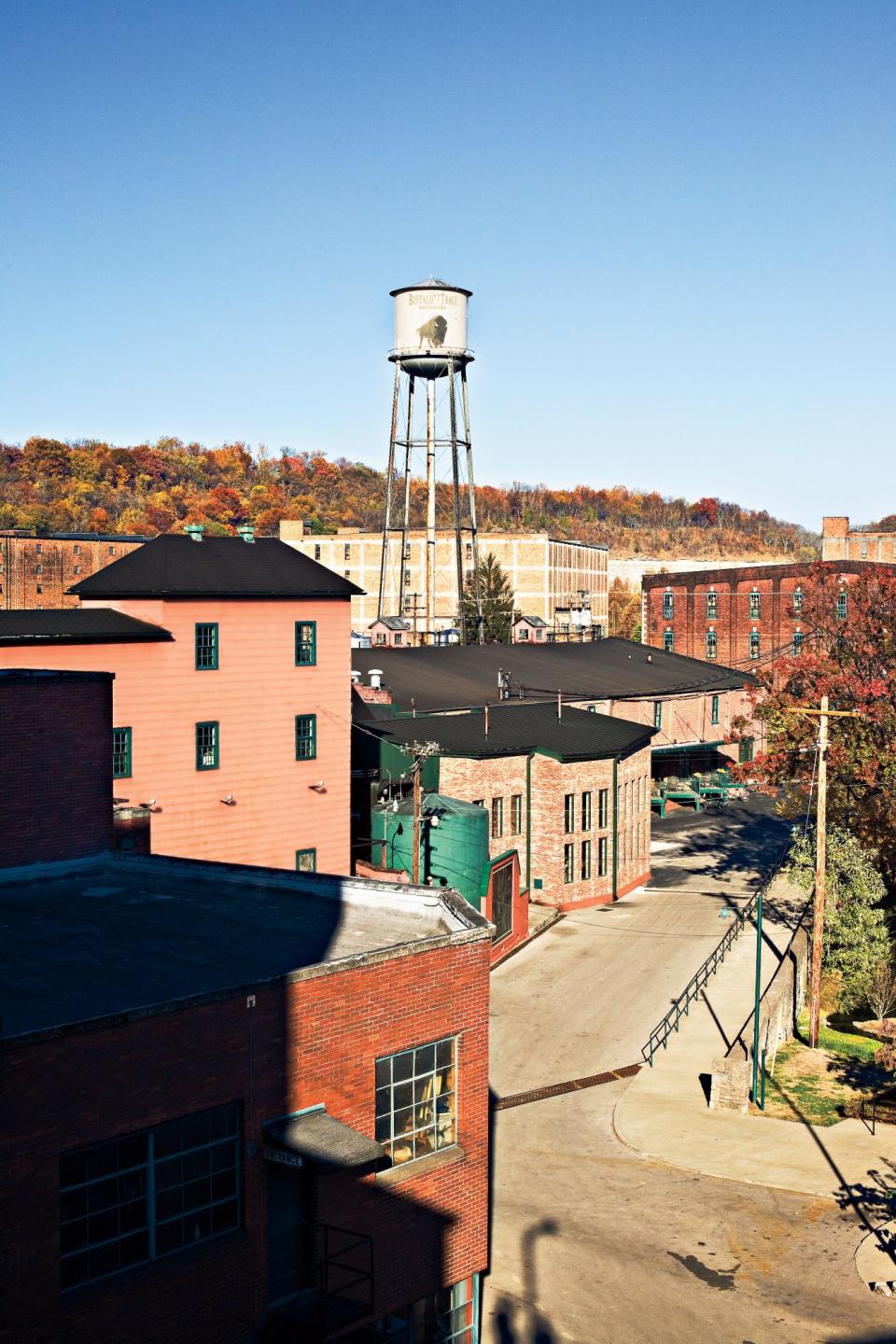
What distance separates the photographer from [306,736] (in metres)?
45.8

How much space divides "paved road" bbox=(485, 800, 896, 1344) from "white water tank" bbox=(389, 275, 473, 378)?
46.0 m

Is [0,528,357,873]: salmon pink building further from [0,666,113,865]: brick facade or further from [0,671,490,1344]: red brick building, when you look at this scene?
[0,671,490,1344]: red brick building

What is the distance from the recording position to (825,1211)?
2642cm

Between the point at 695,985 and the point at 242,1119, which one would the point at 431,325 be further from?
the point at 242,1119

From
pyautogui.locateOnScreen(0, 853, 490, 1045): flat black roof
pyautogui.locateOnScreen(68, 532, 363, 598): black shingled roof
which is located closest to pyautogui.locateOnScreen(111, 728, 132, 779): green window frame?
pyautogui.locateOnScreen(68, 532, 363, 598): black shingled roof

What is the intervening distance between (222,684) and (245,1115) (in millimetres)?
27448

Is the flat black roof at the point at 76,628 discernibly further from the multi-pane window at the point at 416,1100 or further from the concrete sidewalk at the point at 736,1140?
the multi-pane window at the point at 416,1100

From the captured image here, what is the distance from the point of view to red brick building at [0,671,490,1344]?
15.3m

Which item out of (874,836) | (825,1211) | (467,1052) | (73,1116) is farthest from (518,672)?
(73,1116)

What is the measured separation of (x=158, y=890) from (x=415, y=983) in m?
6.25

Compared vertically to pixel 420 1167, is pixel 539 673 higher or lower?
higher

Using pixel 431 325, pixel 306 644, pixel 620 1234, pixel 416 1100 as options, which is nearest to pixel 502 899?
pixel 306 644

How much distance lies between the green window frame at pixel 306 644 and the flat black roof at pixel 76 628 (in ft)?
17.0

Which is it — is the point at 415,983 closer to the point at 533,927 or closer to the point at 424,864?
the point at 424,864
